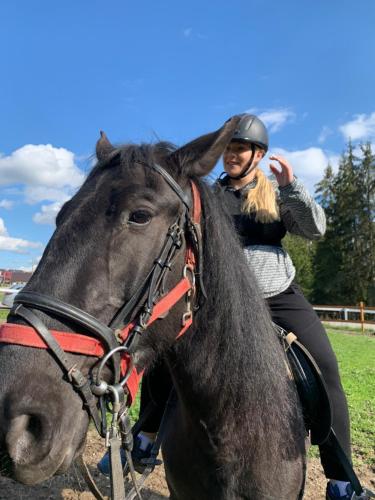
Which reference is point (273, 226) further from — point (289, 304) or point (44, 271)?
point (44, 271)

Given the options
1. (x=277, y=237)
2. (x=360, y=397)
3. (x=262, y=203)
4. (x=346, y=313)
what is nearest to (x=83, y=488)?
(x=277, y=237)

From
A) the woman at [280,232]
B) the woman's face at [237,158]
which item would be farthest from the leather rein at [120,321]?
the woman's face at [237,158]

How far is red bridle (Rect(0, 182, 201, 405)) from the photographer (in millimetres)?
1650

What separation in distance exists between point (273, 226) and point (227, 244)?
0.90 meters

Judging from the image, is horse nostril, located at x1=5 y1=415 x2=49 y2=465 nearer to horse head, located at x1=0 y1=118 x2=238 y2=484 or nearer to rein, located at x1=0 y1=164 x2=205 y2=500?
horse head, located at x1=0 y1=118 x2=238 y2=484

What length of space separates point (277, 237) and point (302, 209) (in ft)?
1.52

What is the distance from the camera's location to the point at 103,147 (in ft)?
8.75

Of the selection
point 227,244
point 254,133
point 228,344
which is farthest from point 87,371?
point 254,133

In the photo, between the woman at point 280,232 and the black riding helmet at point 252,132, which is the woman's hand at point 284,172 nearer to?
the woman at point 280,232

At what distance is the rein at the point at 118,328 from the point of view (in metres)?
1.68

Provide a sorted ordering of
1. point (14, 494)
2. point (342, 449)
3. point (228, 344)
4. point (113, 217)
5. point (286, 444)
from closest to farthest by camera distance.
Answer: point (113, 217), point (228, 344), point (286, 444), point (342, 449), point (14, 494)

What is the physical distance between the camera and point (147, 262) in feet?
6.42

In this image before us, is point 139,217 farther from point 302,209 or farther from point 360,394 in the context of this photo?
point 360,394

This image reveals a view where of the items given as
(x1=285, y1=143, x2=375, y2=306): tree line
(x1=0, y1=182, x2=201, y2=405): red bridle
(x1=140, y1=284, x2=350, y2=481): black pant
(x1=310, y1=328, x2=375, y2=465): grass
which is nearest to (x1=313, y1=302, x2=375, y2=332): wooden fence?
(x1=285, y1=143, x2=375, y2=306): tree line
